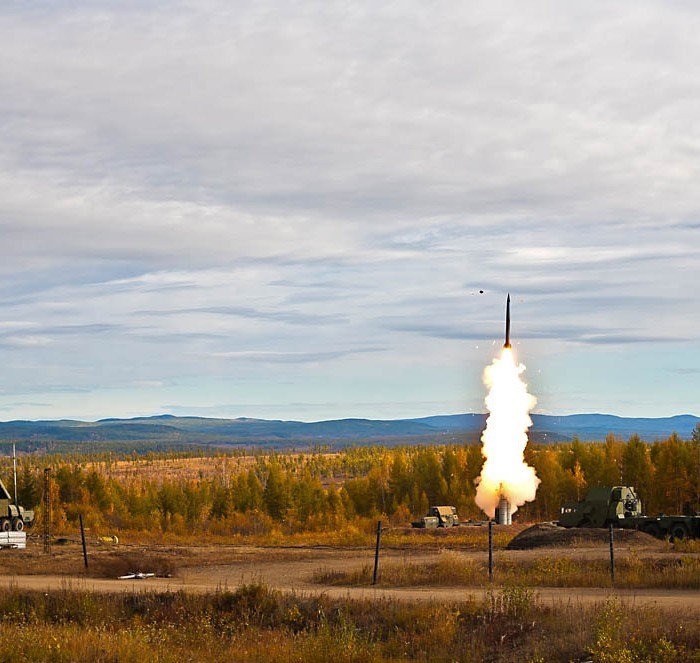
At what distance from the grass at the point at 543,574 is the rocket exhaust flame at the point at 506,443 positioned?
1120 inches

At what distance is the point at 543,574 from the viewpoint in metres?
33.6

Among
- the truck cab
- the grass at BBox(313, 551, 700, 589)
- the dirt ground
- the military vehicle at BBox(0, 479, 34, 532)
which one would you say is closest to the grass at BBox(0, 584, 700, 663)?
the dirt ground

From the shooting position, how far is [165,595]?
93.5 ft

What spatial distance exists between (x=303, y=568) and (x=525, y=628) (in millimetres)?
20411

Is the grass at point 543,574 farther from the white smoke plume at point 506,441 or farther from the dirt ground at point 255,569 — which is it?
the white smoke plume at point 506,441

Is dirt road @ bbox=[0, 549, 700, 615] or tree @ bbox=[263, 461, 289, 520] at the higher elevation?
dirt road @ bbox=[0, 549, 700, 615]

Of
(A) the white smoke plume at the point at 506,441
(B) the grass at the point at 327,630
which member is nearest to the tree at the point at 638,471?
(A) the white smoke plume at the point at 506,441

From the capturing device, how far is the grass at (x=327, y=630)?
840 inches

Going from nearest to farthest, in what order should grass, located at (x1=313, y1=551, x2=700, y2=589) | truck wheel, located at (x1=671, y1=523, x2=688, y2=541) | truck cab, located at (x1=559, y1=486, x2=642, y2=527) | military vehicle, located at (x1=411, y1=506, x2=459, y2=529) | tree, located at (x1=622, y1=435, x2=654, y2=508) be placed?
grass, located at (x1=313, y1=551, x2=700, y2=589)
truck wheel, located at (x1=671, y1=523, x2=688, y2=541)
truck cab, located at (x1=559, y1=486, x2=642, y2=527)
military vehicle, located at (x1=411, y1=506, x2=459, y2=529)
tree, located at (x1=622, y1=435, x2=654, y2=508)

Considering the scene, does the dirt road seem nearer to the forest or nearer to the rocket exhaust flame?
the rocket exhaust flame

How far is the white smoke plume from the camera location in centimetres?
6638

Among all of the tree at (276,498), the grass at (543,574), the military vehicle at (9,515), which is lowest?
the tree at (276,498)

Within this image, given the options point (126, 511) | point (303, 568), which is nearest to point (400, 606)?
point (303, 568)

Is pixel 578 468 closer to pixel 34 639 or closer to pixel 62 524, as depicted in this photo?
pixel 62 524
